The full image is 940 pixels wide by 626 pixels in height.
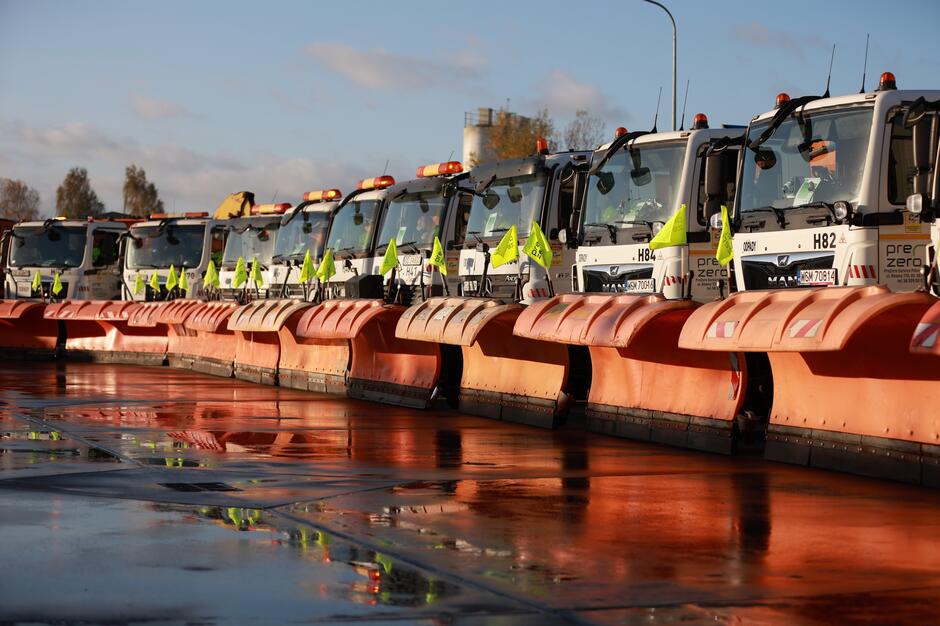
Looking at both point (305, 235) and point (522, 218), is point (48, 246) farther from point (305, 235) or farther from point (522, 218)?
point (522, 218)

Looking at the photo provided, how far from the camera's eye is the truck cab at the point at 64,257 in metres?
31.0

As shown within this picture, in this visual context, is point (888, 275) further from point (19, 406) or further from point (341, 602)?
point (19, 406)

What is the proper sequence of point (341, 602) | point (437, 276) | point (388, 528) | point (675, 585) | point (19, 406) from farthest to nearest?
point (437, 276)
point (19, 406)
point (388, 528)
point (675, 585)
point (341, 602)

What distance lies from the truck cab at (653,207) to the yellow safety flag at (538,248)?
394 mm

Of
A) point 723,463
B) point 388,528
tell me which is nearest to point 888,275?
point 723,463

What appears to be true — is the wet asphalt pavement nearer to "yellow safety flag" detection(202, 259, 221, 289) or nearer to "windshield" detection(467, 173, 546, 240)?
"windshield" detection(467, 173, 546, 240)

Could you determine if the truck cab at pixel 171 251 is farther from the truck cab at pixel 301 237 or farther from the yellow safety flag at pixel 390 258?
the yellow safety flag at pixel 390 258

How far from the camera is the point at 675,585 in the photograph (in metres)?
6.02

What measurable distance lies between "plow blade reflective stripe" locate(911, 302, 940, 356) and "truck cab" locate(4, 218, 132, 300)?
24.0 meters

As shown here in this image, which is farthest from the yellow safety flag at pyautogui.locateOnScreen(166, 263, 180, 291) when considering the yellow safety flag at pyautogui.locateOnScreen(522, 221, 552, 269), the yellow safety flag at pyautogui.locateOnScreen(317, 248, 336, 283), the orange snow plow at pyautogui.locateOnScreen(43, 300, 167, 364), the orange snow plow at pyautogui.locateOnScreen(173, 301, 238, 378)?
the yellow safety flag at pyautogui.locateOnScreen(522, 221, 552, 269)

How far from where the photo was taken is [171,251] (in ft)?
99.2

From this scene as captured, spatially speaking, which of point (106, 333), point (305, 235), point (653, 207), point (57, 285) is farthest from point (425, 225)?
point (57, 285)

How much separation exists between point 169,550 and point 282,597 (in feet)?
3.81

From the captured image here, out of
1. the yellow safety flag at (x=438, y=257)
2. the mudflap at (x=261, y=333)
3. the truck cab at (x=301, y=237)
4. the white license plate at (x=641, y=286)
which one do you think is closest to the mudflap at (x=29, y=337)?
the truck cab at (x=301, y=237)
